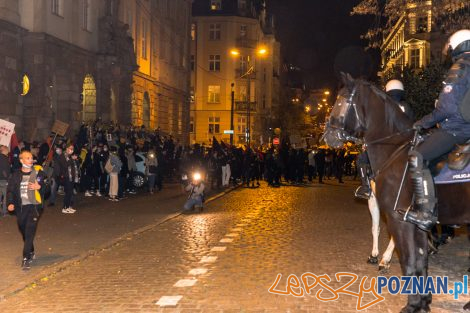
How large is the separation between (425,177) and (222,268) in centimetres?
409

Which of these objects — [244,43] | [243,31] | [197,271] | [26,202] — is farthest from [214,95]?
[197,271]

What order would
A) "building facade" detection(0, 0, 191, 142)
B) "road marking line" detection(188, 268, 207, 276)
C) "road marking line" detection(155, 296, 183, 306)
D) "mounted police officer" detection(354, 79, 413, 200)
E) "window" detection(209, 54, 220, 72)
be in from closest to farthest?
"road marking line" detection(155, 296, 183, 306) → "mounted police officer" detection(354, 79, 413, 200) → "road marking line" detection(188, 268, 207, 276) → "building facade" detection(0, 0, 191, 142) → "window" detection(209, 54, 220, 72)

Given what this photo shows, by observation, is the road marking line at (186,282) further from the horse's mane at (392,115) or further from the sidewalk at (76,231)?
the horse's mane at (392,115)

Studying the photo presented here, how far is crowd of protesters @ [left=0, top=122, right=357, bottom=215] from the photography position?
708 inches

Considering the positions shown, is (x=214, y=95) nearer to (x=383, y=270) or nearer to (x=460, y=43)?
(x=383, y=270)

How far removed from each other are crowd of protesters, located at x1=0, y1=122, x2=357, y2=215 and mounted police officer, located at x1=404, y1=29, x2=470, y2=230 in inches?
468

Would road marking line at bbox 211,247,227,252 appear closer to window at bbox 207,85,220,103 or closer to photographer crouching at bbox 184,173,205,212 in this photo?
photographer crouching at bbox 184,173,205,212

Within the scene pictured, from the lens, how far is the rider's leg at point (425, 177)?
21.0 ft

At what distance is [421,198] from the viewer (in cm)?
643

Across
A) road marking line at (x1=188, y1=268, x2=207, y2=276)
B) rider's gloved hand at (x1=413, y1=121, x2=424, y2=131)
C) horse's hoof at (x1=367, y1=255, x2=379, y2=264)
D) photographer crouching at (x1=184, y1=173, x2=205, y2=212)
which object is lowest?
road marking line at (x1=188, y1=268, x2=207, y2=276)

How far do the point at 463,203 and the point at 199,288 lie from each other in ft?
11.7

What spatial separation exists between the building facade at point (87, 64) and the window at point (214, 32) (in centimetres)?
2047

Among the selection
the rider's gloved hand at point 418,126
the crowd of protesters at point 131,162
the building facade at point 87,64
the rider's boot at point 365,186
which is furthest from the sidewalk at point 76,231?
the building facade at point 87,64

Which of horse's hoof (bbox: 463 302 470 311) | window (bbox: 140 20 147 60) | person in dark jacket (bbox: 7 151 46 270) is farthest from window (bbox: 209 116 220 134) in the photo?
horse's hoof (bbox: 463 302 470 311)
